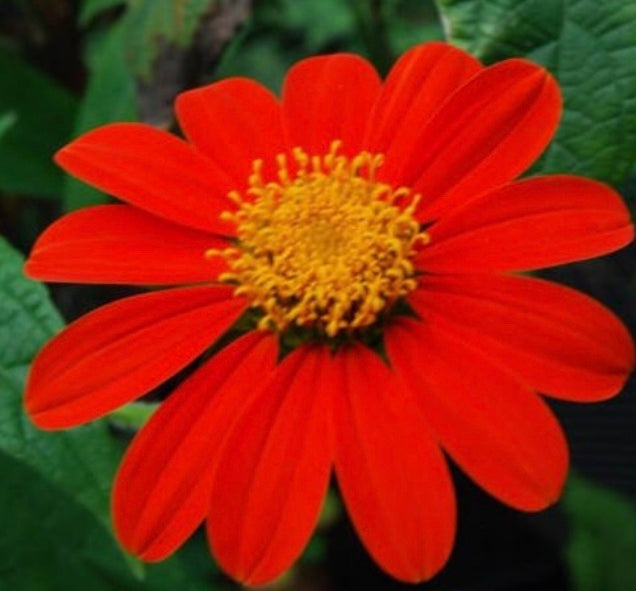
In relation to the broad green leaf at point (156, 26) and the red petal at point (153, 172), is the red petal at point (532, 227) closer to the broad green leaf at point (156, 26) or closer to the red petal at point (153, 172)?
the red petal at point (153, 172)

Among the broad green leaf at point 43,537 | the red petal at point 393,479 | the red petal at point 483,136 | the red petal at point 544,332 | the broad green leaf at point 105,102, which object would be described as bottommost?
the broad green leaf at point 105,102

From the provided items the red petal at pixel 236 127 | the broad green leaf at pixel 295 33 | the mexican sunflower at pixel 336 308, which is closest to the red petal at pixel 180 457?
the mexican sunflower at pixel 336 308

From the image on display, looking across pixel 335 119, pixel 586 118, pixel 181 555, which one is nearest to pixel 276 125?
pixel 335 119

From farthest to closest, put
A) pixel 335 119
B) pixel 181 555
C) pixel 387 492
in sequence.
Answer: pixel 181 555 → pixel 335 119 → pixel 387 492

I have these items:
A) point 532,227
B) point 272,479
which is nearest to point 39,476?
point 272,479

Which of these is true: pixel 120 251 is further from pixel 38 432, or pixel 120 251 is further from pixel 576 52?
pixel 576 52

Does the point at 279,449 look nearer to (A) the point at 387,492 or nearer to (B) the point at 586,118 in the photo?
(A) the point at 387,492
